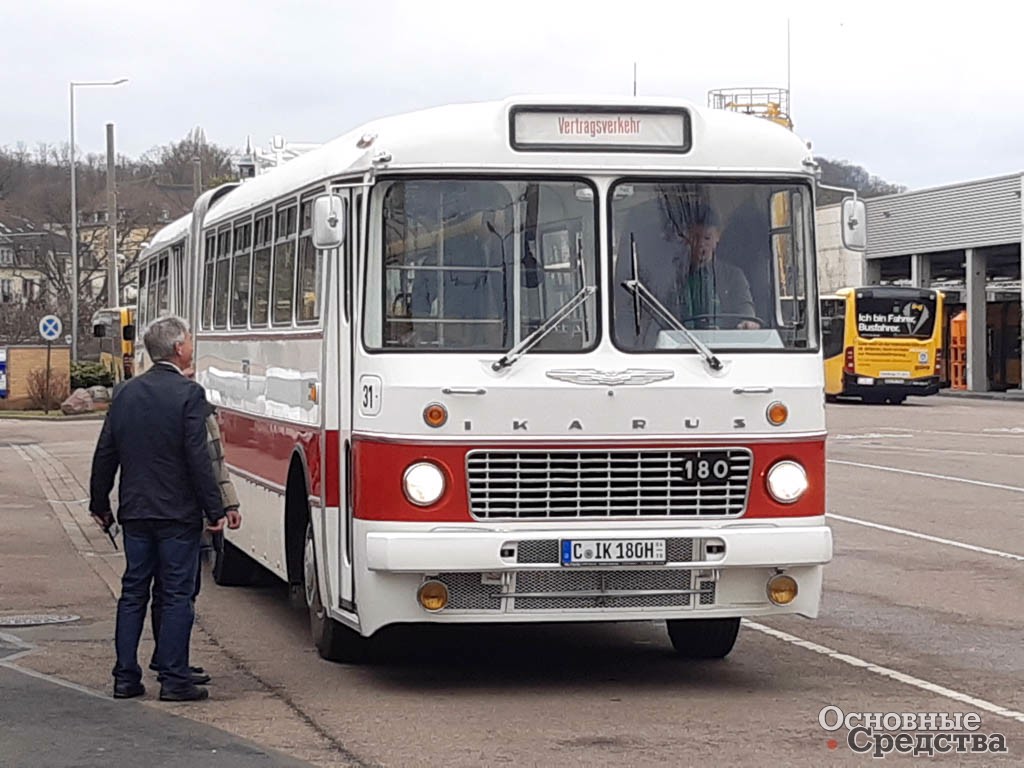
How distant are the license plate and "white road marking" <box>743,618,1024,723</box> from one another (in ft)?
5.32

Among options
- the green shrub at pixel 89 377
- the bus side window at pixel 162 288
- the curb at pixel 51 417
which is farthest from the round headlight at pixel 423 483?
the green shrub at pixel 89 377

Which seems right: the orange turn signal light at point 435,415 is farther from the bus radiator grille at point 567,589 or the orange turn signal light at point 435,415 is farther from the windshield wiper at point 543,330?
the bus radiator grille at point 567,589

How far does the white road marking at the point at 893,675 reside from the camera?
30.7 ft

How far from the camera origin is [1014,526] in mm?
19375

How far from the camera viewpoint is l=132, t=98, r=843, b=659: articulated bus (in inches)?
375

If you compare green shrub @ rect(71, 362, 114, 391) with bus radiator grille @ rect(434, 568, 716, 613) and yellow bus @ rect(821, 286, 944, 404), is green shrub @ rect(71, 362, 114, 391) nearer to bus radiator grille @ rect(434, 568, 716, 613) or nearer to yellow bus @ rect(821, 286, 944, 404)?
yellow bus @ rect(821, 286, 944, 404)

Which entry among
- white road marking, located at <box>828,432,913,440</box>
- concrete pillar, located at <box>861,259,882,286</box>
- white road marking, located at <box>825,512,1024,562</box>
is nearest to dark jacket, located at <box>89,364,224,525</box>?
white road marking, located at <box>825,512,1024,562</box>

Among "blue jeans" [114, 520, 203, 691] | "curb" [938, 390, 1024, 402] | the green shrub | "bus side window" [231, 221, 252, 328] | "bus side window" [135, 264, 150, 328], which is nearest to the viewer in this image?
"blue jeans" [114, 520, 203, 691]

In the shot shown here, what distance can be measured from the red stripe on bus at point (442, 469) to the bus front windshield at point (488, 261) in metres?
0.54

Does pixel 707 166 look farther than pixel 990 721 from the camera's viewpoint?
Yes

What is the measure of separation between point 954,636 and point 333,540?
13.6ft

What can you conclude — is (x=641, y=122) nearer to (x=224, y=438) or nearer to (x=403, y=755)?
(x=403, y=755)

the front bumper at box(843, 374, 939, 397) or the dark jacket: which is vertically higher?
the dark jacket

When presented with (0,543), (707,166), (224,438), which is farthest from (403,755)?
(0,543)
